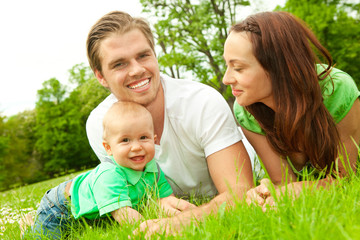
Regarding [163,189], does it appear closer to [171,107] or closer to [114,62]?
[171,107]

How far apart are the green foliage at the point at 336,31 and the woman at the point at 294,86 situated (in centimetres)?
1856

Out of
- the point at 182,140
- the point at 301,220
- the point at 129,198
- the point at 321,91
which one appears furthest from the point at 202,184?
the point at 301,220

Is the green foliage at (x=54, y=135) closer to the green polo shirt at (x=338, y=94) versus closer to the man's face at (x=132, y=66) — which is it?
the man's face at (x=132, y=66)

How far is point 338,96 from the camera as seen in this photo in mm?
3418

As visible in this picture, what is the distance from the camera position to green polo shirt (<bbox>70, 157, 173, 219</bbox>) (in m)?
3.21

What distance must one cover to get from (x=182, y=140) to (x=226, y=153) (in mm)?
580

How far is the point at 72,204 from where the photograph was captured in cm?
350

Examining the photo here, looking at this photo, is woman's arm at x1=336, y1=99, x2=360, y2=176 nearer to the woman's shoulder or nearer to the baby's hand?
the woman's shoulder

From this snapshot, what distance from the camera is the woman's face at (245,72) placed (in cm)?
326

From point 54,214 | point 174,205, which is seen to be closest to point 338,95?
point 174,205

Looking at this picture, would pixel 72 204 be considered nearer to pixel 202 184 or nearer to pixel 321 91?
pixel 202 184

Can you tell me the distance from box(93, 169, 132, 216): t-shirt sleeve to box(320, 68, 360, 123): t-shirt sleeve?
203 cm

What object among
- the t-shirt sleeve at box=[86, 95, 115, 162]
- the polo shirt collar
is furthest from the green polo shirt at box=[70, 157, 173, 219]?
the t-shirt sleeve at box=[86, 95, 115, 162]

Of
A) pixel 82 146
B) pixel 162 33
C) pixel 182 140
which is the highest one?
pixel 162 33
